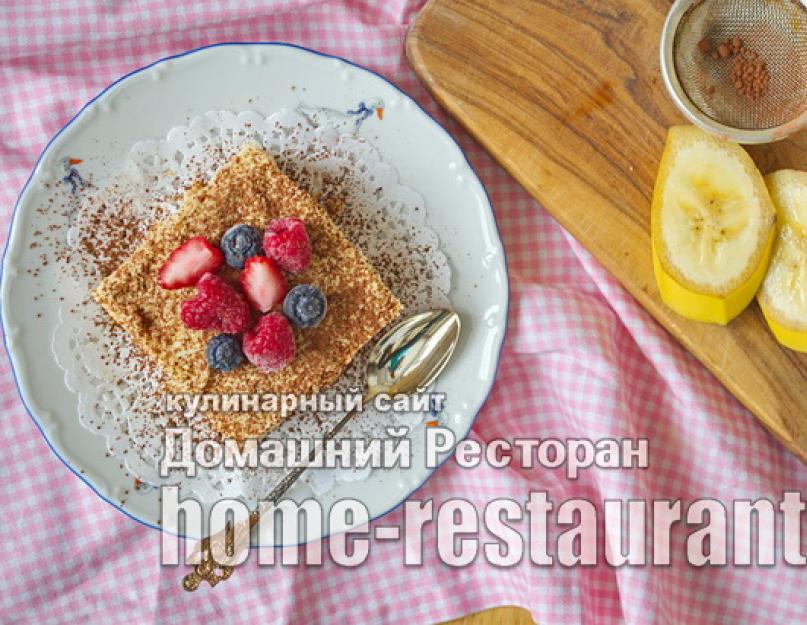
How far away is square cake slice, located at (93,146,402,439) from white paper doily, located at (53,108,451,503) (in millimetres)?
64

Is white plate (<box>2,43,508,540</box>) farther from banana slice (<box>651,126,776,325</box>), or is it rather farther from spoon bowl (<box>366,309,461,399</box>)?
banana slice (<box>651,126,776,325</box>)

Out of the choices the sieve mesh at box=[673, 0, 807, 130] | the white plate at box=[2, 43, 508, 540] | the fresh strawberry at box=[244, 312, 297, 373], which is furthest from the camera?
the sieve mesh at box=[673, 0, 807, 130]

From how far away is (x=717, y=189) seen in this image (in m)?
2.01

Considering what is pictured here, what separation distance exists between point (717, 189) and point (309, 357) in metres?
1.04

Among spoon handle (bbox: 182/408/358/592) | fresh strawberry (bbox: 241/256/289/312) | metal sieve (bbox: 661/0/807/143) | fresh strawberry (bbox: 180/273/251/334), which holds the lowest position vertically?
spoon handle (bbox: 182/408/358/592)

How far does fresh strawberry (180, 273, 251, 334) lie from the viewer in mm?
1881

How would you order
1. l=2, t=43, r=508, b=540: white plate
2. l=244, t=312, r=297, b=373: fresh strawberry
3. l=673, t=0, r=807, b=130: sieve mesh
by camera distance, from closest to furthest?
l=244, t=312, r=297, b=373: fresh strawberry
l=2, t=43, r=508, b=540: white plate
l=673, t=0, r=807, b=130: sieve mesh

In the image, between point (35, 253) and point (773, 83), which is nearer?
point (35, 253)

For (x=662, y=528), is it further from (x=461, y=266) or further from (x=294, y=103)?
(x=294, y=103)

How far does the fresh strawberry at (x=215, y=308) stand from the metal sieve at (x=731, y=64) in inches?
45.7

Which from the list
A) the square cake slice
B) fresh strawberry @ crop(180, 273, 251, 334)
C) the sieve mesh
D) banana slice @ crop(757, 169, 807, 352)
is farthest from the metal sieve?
fresh strawberry @ crop(180, 273, 251, 334)

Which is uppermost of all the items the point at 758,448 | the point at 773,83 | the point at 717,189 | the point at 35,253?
the point at 773,83

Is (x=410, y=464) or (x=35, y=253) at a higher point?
(x=35, y=253)

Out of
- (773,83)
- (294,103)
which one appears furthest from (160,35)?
(773,83)
